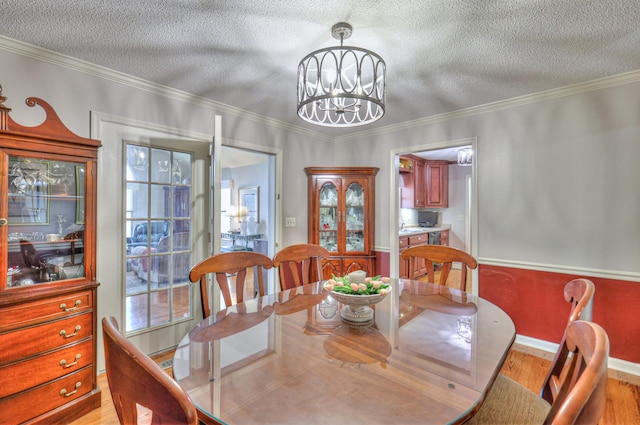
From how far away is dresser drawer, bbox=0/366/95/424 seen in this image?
5.31 feet

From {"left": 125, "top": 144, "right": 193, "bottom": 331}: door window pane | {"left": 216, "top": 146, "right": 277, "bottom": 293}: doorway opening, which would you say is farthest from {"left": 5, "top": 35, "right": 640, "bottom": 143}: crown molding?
{"left": 216, "top": 146, "right": 277, "bottom": 293}: doorway opening

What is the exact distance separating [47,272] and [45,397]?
2.28 ft

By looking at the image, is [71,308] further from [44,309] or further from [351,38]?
[351,38]

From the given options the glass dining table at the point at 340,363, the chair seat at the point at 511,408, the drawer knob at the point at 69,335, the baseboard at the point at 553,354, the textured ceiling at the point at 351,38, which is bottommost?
the baseboard at the point at 553,354

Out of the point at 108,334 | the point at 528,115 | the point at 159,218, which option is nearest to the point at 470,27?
the point at 528,115

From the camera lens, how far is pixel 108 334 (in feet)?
2.05

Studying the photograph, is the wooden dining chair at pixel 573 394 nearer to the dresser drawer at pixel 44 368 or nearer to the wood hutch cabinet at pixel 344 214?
the dresser drawer at pixel 44 368

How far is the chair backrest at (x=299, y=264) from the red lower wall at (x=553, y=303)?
1.75 meters

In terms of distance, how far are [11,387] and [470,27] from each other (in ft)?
10.3

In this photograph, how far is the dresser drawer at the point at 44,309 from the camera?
5.31 ft

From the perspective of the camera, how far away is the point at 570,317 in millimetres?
1057

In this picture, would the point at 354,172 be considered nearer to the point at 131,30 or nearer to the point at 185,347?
the point at 131,30

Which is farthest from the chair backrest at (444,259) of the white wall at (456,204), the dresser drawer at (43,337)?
the white wall at (456,204)

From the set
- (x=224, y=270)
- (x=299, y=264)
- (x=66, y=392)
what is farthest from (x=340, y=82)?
(x=66, y=392)
